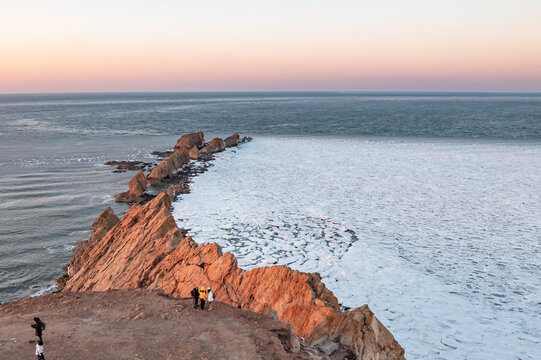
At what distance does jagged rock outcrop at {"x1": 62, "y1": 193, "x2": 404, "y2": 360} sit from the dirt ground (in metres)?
1.39

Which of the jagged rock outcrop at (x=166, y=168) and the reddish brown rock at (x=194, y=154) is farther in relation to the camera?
the reddish brown rock at (x=194, y=154)

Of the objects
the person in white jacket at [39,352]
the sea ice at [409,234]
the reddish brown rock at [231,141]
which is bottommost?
the sea ice at [409,234]

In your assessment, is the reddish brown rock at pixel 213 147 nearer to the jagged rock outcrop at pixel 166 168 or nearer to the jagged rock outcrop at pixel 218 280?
the jagged rock outcrop at pixel 166 168

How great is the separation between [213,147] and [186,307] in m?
45.5

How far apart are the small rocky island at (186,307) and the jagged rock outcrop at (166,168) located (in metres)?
19.0

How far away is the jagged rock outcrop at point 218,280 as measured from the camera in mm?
13297

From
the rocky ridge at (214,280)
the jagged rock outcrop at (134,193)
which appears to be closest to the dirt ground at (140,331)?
the rocky ridge at (214,280)

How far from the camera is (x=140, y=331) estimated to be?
13055mm

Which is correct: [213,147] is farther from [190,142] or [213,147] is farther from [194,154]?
[194,154]

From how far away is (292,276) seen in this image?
52.5ft

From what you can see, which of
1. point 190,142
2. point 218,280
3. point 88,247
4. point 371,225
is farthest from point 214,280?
point 190,142

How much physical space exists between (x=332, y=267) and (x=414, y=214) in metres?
11.7

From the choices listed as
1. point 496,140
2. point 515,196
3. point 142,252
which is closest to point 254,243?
point 142,252

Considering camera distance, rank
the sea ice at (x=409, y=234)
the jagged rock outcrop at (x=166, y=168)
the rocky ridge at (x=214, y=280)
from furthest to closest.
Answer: the jagged rock outcrop at (x=166, y=168)
the sea ice at (x=409, y=234)
the rocky ridge at (x=214, y=280)
